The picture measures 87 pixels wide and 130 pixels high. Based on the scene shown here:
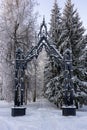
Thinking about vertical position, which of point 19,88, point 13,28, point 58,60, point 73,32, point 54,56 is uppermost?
point 13,28

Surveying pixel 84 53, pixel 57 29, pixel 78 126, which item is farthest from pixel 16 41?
pixel 78 126

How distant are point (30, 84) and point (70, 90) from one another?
314 inches

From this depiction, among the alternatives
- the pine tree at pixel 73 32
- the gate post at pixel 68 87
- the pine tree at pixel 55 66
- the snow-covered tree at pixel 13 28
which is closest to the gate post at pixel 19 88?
the gate post at pixel 68 87

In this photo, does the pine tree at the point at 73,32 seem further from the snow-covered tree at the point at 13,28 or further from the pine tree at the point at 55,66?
the snow-covered tree at the point at 13,28

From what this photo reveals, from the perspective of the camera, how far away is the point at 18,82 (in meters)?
13.8

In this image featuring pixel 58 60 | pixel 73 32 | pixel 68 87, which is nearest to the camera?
pixel 68 87

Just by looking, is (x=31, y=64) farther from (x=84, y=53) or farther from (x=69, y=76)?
(x=69, y=76)

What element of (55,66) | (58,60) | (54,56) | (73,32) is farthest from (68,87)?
(73,32)

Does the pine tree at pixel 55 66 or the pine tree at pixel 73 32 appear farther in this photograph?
the pine tree at pixel 73 32

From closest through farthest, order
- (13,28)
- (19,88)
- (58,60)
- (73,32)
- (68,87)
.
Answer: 1. (68,87)
2. (19,88)
3. (58,60)
4. (13,28)
5. (73,32)

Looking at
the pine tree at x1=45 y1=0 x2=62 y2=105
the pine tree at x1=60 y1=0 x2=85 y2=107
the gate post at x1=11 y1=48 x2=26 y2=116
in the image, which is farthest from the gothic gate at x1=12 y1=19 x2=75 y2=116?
the pine tree at x1=60 y1=0 x2=85 y2=107

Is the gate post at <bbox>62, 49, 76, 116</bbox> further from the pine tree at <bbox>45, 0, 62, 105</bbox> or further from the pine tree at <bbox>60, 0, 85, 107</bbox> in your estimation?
the pine tree at <bbox>60, 0, 85, 107</bbox>

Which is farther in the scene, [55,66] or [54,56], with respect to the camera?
[55,66]

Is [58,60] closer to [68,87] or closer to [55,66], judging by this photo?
[68,87]
